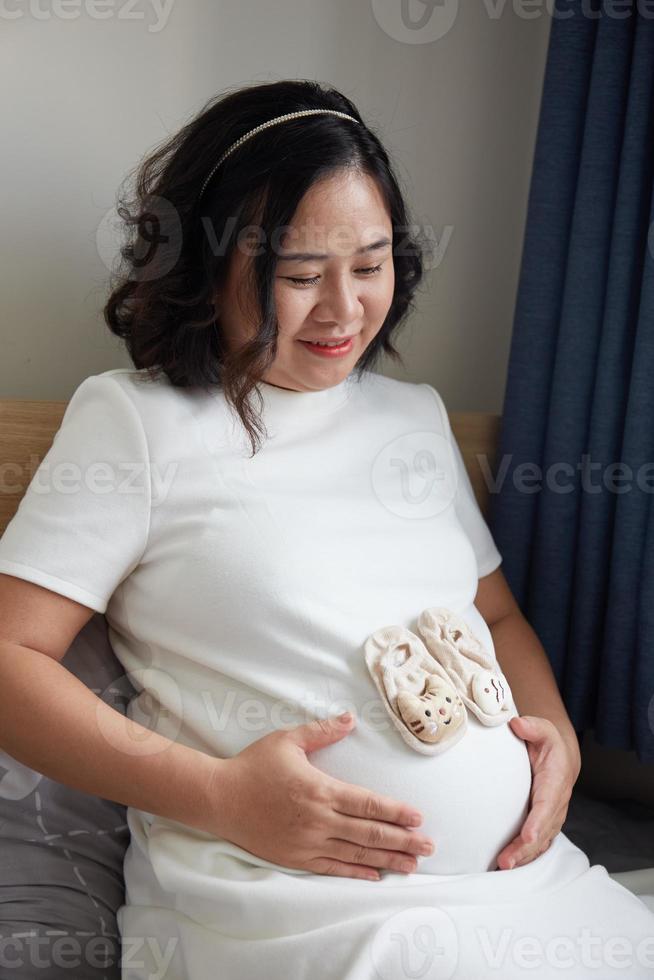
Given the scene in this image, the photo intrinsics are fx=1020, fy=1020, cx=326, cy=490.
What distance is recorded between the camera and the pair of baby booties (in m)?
1.12

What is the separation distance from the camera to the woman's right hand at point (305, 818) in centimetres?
107

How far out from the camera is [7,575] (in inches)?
43.8

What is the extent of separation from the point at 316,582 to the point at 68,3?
3.05ft

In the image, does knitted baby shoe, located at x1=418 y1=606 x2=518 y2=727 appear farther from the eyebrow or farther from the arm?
the eyebrow

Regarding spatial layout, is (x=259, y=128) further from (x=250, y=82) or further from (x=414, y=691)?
(x=414, y=691)

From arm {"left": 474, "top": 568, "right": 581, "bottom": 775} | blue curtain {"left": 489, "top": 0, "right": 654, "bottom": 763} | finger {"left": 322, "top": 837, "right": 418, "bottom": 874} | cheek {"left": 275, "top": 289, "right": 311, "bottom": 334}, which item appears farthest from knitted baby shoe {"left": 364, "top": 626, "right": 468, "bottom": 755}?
blue curtain {"left": 489, "top": 0, "right": 654, "bottom": 763}

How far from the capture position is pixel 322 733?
3.64 feet

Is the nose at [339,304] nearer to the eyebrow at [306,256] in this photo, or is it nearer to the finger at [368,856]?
the eyebrow at [306,256]

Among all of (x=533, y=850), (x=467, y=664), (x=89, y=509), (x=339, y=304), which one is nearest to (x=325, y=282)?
(x=339, y=304)

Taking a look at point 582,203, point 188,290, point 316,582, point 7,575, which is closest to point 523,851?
point 316,582

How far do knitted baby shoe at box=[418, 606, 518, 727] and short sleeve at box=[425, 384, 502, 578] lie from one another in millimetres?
241

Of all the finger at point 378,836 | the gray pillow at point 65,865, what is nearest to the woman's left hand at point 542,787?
the finger at point 378,836

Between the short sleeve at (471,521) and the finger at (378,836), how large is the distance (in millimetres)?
472

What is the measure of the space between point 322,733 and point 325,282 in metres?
0.52
